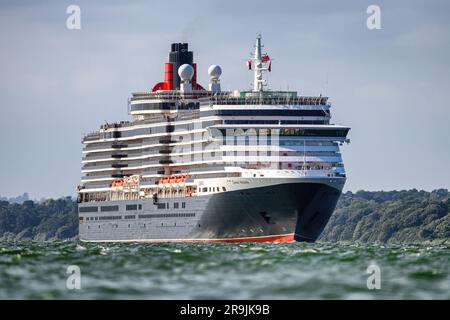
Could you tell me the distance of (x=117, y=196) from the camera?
527 feet

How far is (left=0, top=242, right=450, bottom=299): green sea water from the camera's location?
6697 centimetres

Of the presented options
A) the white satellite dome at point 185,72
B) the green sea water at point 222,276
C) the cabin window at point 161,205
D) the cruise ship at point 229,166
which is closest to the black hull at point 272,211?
the cruise ship at point 229,166

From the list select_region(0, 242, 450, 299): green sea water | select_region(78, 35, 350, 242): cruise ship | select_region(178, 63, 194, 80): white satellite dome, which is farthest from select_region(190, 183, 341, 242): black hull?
select_region(0, 242, 450, 299): green sea water

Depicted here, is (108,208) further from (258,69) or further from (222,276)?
(222,276)

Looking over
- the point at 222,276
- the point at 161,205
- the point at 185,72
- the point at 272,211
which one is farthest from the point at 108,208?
the point at 222,276

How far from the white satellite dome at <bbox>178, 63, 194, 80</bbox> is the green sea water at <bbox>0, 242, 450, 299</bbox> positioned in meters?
68.9

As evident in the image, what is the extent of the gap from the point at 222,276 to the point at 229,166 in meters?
64.2

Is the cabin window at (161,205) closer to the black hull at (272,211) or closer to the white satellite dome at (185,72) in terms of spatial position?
the black hull at (272,211)

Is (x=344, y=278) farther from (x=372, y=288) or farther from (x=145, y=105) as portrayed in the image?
(x=145, y=105)

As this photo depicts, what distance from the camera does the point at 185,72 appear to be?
162 meters

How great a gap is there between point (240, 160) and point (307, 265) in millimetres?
Answer: 55704

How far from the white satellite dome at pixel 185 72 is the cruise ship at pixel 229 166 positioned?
2.60m

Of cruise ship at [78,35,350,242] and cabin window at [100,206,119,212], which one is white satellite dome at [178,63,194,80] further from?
cabin window at [100,206,119,212]
